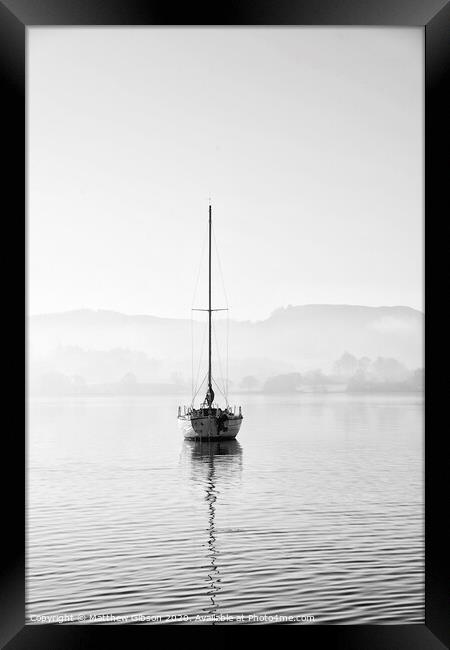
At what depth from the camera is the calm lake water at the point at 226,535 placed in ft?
16.4

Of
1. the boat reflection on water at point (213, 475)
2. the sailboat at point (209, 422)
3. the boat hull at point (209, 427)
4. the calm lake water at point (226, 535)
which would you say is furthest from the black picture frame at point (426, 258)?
the boat hull at point (209, 427)

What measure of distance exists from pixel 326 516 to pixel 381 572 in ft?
12.4

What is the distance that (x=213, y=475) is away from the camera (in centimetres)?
1375

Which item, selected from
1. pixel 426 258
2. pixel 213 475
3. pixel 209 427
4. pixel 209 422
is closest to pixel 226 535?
pixel 213 475

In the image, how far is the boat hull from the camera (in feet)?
55.6

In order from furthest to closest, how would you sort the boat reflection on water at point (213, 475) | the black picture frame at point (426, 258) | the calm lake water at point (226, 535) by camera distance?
the boat reflection on water at point (213, 475), the calm lake water at point (226, 535), the black picture frame at point (426, 258)

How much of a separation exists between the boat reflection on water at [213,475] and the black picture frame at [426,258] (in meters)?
0.40

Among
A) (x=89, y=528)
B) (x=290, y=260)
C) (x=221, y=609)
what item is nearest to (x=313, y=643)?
(x=221, y=609)

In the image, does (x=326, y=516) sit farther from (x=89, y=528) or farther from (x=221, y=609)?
(x=221, y=609)

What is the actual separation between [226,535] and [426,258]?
258 inches

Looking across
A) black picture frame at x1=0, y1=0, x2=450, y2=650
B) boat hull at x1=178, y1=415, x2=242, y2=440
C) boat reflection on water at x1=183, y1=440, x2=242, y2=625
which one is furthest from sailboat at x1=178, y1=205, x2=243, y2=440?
black picture frame at x1=0, y1=0, x2=450, y2=650

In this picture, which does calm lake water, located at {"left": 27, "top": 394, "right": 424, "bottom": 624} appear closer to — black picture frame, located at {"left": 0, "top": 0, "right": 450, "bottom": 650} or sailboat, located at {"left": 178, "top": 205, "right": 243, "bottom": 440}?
sailboat, located at {"left": 178, "top": 205, "right": 243, "bottom": 440}

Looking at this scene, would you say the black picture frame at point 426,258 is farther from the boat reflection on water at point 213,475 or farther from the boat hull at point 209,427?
the boat hull at point 209,427

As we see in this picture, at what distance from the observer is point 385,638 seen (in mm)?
2047
